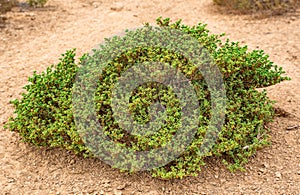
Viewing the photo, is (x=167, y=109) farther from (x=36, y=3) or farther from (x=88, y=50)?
(x=36, y=3)

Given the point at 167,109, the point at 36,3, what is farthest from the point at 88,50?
the point at 167,109

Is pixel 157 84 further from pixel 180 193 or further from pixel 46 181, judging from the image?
pixel 46 181

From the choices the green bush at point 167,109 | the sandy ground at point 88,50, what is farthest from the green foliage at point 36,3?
the green bush at point 167,109

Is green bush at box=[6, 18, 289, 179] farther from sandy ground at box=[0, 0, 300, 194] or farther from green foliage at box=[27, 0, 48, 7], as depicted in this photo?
green foliage at box=[27, 0, 48, 7]

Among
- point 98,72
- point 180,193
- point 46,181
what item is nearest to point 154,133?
point 180,193

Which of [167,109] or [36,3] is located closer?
[167,109]

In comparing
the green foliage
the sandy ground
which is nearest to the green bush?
the sandy ground
